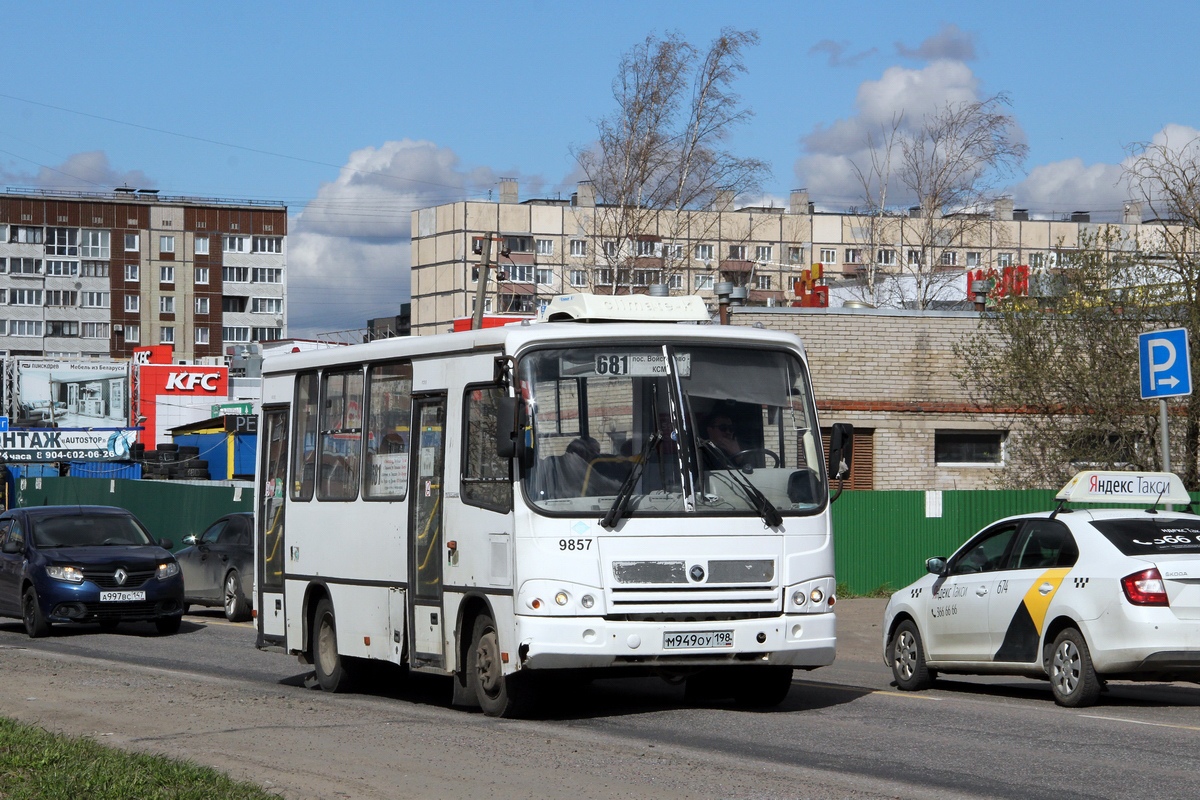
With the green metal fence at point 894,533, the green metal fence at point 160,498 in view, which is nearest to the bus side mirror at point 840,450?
the green metal fence at point 894,533

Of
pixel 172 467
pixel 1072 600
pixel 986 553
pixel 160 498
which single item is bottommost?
pixel 1072 600

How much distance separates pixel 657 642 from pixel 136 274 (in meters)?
128

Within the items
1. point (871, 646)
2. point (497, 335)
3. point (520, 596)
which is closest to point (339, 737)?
point (520, 596)

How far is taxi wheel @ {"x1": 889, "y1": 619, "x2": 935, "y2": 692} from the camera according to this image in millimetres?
14422

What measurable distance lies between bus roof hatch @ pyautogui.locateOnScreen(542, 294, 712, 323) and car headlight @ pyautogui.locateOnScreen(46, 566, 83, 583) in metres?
11.3

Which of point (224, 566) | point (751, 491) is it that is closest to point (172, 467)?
point (224, 566)

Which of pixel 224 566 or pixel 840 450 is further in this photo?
pixel 224 566

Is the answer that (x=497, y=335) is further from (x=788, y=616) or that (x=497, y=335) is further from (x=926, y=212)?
(x=926, y=212)

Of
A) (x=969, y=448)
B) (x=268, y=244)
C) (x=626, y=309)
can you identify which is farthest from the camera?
(x=268, y=244)

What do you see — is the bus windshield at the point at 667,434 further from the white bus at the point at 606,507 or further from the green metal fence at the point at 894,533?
the green metal fence at the point at 894,533

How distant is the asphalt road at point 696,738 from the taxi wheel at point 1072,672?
17 cm

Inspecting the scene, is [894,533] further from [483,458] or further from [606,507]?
[606,507]

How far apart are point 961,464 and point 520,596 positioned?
22652 mm

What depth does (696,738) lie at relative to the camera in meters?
10.4
